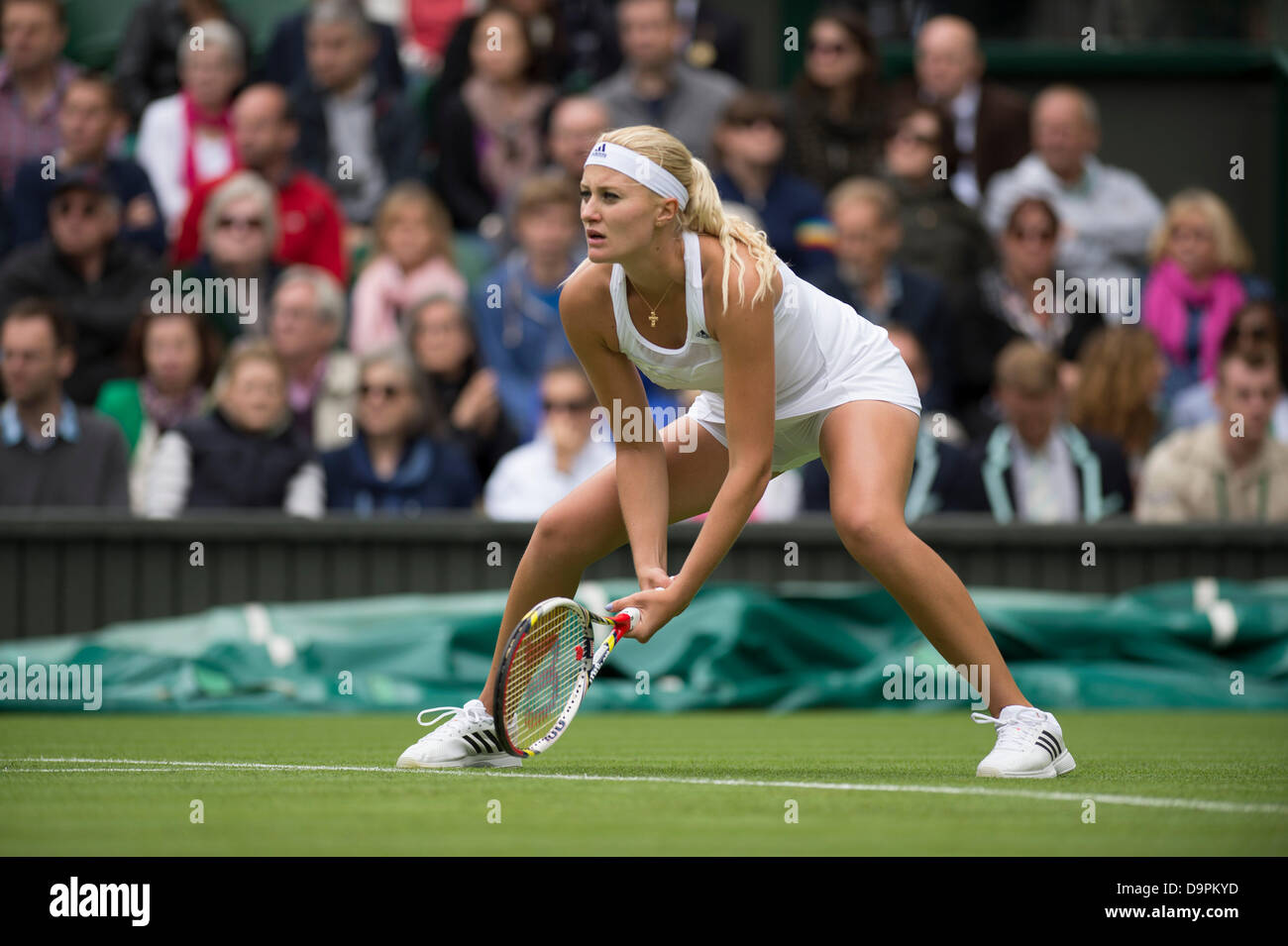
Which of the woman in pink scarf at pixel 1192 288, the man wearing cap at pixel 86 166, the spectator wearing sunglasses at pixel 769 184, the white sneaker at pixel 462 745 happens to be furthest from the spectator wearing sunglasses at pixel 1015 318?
the white sneaker at pixel 462 745

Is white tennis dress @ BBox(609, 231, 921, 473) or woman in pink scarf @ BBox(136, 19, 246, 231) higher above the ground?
woman in pink scarf @ BBox(136, 19, 246, 231)

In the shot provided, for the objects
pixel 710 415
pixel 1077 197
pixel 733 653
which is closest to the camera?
pixel 710 415

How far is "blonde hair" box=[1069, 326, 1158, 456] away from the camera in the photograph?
10070 millimetres

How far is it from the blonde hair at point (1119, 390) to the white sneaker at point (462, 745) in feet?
19.2

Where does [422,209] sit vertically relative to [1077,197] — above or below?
below

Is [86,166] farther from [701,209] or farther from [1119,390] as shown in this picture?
[701,209]

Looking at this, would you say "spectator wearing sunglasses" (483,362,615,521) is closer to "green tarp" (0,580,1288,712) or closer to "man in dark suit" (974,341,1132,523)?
"green tarp" (0,580,1288,712)

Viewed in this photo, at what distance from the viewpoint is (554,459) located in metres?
9.35

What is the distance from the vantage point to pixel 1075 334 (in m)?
10.8

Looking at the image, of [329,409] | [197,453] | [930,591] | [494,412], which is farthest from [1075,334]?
[930,591]

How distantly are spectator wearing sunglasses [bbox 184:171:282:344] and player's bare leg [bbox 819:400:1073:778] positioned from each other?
20.1 ft

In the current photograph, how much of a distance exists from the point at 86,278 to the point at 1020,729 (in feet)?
23.4

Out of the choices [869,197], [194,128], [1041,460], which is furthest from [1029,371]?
[194,128]

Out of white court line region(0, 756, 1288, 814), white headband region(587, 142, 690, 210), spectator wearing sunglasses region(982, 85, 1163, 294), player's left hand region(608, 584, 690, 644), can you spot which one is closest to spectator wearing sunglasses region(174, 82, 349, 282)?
spectator wearing sunglasses region(982, 85, 1163, 294)
